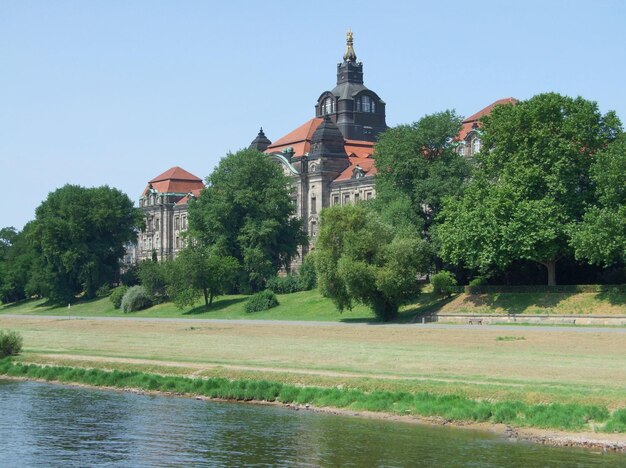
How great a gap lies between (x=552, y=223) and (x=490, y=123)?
11.0 metres

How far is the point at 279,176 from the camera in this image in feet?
340

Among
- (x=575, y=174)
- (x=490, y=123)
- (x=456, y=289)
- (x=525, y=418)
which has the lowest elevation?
(x=525, y=418)

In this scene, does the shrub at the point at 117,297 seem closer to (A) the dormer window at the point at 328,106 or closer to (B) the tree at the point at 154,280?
(B) the tree at the point at 154,280

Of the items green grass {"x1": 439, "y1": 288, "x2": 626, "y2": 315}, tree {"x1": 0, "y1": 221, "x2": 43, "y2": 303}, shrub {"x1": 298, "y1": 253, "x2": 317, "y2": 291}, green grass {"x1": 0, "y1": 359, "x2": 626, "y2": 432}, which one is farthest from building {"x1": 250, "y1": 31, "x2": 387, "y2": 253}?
green grass {"x1": 0, "y1": 359, "x2": 626, "y2": 432}

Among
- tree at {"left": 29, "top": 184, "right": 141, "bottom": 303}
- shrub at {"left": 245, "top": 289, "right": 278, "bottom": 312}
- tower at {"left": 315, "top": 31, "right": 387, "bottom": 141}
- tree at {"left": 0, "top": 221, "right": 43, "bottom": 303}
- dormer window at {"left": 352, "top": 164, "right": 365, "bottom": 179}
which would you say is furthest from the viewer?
tower at {"left": 315, "top": 31, "right": 387, "bottom": 141}

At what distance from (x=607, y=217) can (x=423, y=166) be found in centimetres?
2132

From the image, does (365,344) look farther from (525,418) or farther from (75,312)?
(75,312)

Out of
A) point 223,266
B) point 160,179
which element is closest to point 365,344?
point 223,266

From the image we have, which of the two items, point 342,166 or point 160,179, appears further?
point 160,179

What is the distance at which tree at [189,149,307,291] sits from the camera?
3856 inches

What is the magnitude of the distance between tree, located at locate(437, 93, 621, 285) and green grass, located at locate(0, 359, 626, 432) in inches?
1283

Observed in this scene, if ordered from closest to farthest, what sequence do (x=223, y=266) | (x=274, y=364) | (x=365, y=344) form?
1. (x=274, y=364)
2. (x=365, y=344)
3. (x=223, y=266)

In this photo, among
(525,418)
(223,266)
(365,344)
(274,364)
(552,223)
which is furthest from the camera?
(223,266)

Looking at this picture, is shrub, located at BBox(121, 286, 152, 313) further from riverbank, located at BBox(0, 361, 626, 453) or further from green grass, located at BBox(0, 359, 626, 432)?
green grass, located at BBox(0, 359, 626, 432)
